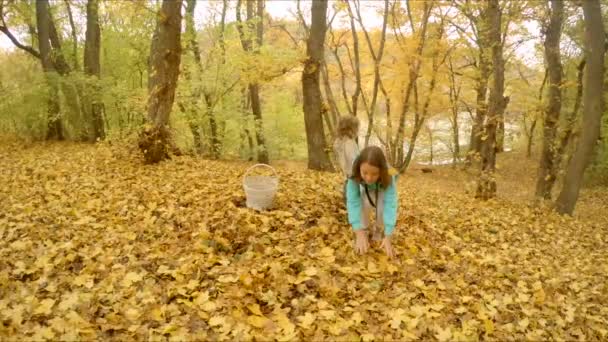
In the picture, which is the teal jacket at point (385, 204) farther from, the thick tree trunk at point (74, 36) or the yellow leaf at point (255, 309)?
the thick tree trunk at point (74, 36)

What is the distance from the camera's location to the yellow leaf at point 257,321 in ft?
10.7

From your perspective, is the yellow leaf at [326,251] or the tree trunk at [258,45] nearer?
the yellow leaf at [326,251]

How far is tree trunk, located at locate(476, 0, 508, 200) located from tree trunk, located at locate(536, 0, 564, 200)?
4.34 ft

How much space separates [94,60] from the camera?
14.1 meters

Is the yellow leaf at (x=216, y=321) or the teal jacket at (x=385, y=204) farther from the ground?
the teal jacket at (x=385, y=204)

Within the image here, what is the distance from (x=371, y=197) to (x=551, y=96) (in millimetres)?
7380

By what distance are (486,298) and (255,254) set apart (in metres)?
2.36

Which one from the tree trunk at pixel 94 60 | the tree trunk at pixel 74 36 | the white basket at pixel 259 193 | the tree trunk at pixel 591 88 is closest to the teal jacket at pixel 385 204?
the white basket at pixel 259 193

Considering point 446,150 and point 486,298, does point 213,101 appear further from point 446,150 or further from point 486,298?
point 446,150

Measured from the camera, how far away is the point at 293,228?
5055mm

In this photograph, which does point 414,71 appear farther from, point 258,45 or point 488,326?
point 488,326

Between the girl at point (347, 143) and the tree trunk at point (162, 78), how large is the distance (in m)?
A: 4.47

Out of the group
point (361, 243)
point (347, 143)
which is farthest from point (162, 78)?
point (361, 243)

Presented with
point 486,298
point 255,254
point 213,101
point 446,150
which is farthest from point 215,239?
point 446,150
